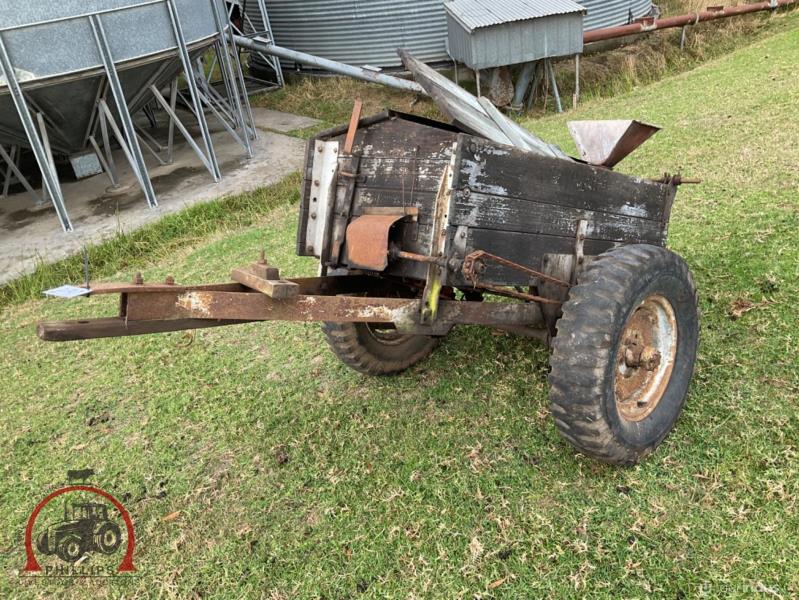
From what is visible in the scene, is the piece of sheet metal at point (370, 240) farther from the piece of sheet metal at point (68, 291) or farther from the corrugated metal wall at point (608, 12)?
the corrugated metal wall at point (608, 12)

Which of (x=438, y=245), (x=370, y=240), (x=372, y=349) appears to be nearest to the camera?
(x=438, y=245)

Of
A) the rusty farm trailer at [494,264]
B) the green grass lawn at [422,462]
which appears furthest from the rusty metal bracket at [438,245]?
the green grass lawn at [422,462]

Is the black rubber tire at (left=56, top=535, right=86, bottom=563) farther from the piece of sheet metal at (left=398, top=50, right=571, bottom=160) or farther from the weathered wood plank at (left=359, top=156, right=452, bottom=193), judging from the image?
the piece of sheet metal at (left=398, top=50, right=571, bottom=160)

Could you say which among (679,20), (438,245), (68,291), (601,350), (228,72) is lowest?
(601,350)

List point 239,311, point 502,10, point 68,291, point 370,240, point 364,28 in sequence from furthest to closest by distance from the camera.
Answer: point 364,28, point 502,10, point 370,240, point 239,311, point 68,291

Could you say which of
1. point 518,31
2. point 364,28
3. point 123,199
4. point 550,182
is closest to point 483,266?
point 550,182

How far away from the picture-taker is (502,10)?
11.0 meters

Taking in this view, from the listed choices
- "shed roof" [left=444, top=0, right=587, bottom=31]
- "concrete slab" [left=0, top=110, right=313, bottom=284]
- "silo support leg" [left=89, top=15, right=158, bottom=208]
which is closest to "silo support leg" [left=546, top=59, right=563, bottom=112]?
"shed roof" [left=444, top=0, right=587, bottom=31]

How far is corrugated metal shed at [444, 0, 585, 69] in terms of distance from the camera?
10.8 m

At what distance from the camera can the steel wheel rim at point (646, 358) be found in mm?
2973

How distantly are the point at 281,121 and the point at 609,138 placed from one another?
9807 millimetres

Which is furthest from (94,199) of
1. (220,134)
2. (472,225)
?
(472,225)

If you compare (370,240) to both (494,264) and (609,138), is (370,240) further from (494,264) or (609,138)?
(609,138)

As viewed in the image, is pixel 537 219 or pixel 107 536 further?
pixel 107 536
